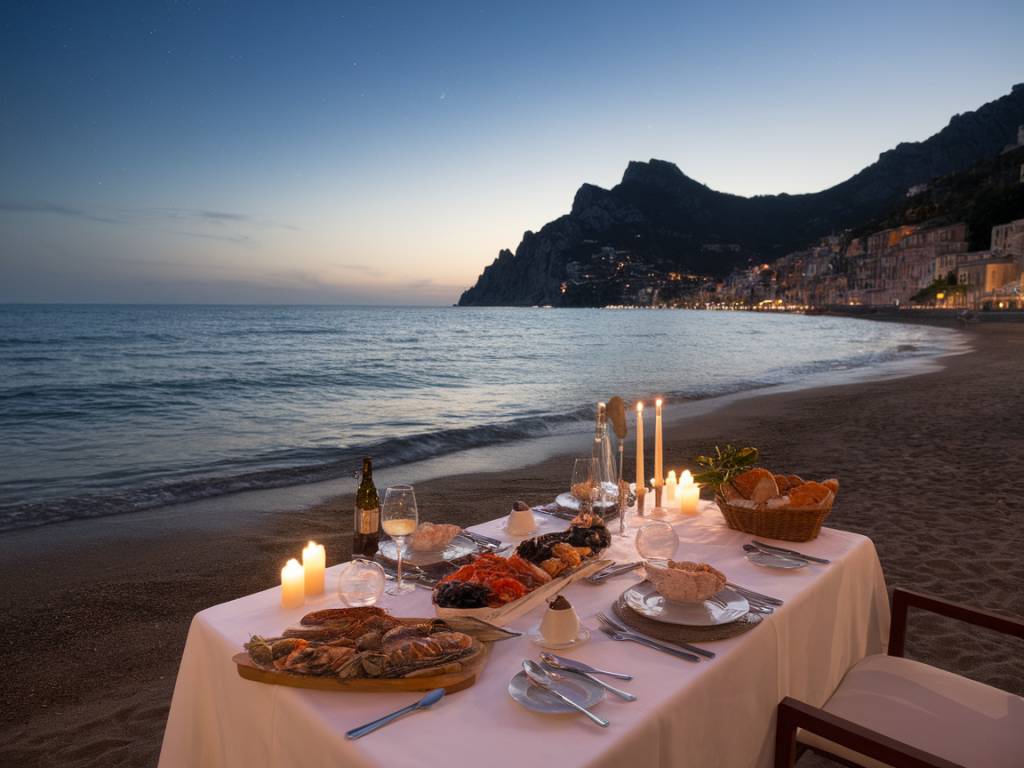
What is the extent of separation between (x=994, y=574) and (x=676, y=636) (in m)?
4.65

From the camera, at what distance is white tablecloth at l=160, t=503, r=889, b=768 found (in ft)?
4.57

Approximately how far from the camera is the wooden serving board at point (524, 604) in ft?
6.14

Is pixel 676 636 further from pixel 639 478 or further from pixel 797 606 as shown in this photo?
pixel 639 478

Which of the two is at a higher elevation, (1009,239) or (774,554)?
(1009,239)

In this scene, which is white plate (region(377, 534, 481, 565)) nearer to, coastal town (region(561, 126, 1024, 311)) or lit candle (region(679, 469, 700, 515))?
lit candle (region(679, 469, 700, 515))

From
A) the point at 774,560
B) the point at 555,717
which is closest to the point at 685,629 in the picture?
the point at 555,717

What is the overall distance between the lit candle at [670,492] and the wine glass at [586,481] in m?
0.74

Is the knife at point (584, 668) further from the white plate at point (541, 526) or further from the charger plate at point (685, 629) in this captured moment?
the white plate at point (541, 526)

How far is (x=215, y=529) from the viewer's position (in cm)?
687

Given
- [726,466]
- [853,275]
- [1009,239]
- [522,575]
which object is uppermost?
[1009,239]

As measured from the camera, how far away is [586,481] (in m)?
2.79

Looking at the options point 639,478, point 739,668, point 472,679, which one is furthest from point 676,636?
point 639,478

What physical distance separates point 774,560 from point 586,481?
819mm

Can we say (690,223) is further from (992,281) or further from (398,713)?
(398,713)
